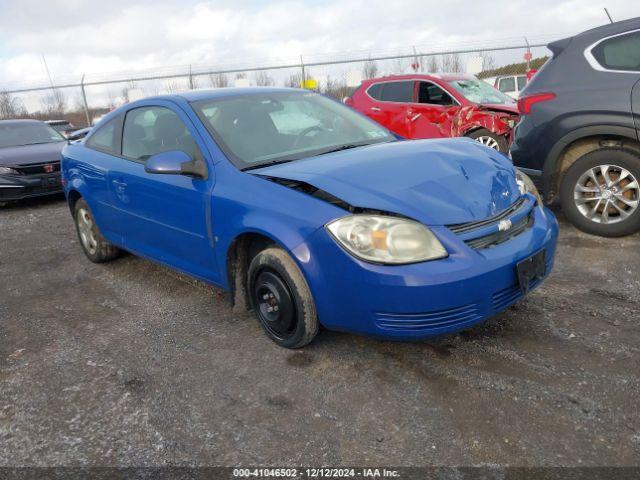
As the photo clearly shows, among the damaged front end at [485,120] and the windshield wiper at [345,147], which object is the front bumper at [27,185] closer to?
the windshield wiper at [345,147]

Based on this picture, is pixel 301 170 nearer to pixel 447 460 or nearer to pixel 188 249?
pixel 188 249

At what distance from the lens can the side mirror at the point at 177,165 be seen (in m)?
3.04

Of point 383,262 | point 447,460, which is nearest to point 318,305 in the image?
point 383,262

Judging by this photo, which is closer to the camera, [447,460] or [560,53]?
[447,460]

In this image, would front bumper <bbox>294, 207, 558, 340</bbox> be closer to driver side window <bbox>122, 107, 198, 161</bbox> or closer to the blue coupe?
the blue coupe

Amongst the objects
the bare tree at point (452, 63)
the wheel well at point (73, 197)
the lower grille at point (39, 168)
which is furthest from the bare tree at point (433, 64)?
the wheel well at point (73, 197)

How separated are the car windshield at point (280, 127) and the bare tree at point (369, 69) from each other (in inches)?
568

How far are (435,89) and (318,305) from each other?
22.6ft

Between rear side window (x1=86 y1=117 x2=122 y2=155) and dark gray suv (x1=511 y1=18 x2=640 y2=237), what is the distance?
357 centimetres

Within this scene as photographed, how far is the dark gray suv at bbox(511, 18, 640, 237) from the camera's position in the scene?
4277mm

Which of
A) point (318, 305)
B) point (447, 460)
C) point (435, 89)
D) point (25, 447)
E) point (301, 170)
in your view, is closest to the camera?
point (447, 460)

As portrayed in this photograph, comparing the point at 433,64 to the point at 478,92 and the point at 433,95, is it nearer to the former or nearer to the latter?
the point at 478,92

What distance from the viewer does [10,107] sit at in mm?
21797

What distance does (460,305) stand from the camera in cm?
240
